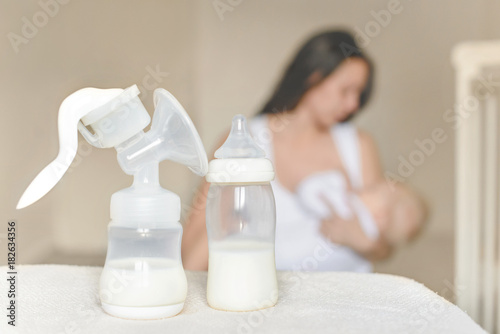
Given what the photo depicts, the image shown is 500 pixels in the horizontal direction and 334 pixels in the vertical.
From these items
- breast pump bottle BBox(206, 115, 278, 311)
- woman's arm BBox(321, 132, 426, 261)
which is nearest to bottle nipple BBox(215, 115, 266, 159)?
breast pump bottle BBox(206, 115, 278, 311)

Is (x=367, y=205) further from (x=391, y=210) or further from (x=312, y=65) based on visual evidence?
(x=312, y=65)

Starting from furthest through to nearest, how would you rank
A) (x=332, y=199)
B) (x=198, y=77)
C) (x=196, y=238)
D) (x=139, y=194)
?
(x=198, y=77), (x=332, y=199), (x=196, y=238), (x=139, y=194)

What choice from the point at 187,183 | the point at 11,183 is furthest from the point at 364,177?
the point at 11,183

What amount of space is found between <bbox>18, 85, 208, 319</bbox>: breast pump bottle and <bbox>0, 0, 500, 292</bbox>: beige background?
1377 mm

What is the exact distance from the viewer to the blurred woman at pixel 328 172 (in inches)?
69.9

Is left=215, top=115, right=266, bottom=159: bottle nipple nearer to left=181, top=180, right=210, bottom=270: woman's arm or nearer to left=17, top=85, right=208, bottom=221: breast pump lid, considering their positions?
left=17, top=85, right=208, bottom=221: breast pump lid

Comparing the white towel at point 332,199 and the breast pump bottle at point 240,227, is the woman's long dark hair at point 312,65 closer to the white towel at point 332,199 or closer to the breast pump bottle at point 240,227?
the white towel at point 332,199

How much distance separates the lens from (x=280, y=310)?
50 cm

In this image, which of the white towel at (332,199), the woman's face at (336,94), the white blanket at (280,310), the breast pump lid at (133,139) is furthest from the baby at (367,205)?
the breast pump lid at (133,139)

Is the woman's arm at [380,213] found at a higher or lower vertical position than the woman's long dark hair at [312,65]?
lower

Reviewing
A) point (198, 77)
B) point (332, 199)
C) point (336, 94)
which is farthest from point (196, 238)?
point (336, 94)

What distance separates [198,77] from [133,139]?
147cm

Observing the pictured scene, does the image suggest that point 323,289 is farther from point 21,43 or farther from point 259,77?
point 21,43

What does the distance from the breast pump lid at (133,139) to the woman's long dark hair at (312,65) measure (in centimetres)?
139
